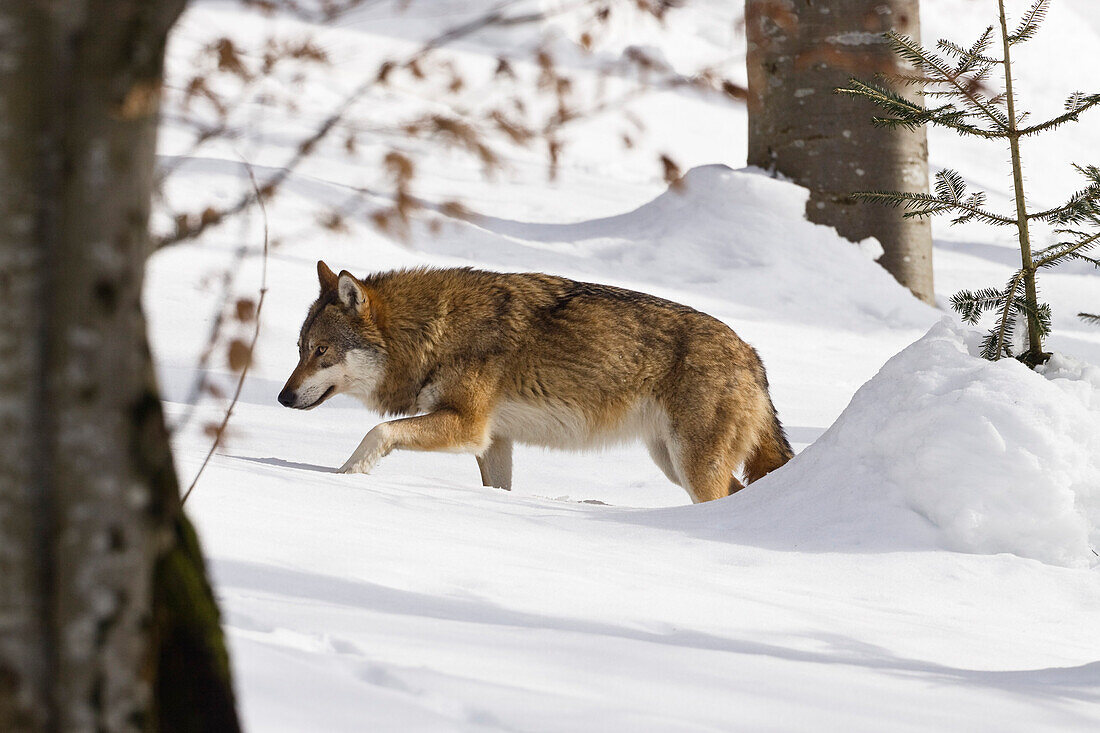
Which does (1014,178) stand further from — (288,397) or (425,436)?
(288,397)

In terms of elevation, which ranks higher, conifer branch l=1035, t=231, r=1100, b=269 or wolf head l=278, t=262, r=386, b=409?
conifer branch l=1035, t=231, r=1100, b=269

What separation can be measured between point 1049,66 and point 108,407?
1281 inches

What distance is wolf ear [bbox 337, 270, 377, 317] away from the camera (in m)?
7.41

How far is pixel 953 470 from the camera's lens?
5004 millimetres

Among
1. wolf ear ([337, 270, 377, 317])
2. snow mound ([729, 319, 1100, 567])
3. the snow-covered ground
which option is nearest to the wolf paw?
the snow-covered ground

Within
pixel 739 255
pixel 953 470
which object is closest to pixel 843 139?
pixel 739 255

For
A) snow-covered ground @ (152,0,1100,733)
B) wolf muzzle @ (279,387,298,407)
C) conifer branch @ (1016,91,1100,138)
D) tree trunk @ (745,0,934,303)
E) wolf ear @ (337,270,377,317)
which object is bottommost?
snow-covered ground @ (152,0,1100,733)

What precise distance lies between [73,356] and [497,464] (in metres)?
5.83

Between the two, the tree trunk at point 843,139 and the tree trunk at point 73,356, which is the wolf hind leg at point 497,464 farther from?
the tree trunk at point 843,139

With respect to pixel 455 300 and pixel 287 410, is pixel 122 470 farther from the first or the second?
pixel 287 410

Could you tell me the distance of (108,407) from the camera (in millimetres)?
1783

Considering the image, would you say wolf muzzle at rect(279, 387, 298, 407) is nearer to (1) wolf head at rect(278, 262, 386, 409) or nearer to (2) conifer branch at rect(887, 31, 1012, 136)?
(1) wolf head at rect(278, 262, 386, 409)

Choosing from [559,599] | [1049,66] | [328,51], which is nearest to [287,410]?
[559,599]

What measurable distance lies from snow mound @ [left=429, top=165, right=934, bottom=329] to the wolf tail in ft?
15.5
